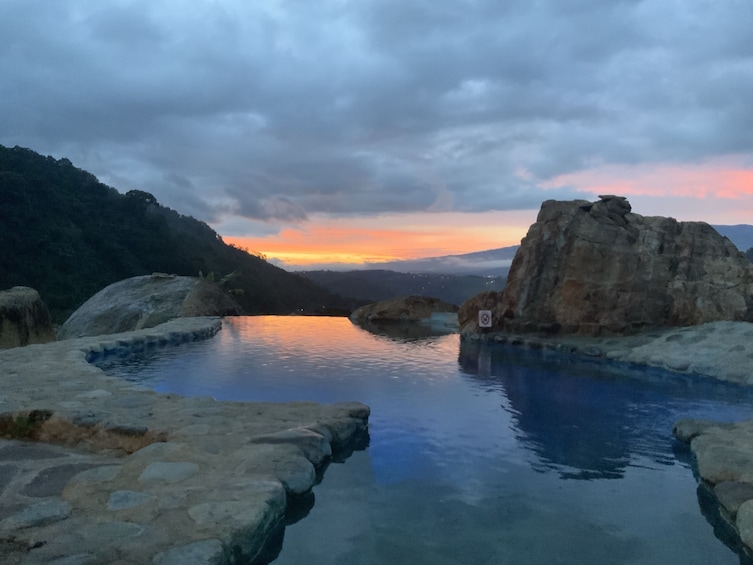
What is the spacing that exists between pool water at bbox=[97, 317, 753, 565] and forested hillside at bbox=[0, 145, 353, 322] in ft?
57.2

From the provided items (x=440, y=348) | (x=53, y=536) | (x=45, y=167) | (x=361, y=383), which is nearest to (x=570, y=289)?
(x=440, y=348)

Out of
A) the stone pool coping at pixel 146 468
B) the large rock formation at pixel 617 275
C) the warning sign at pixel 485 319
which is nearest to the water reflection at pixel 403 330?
the warning sign at pixel 485 319

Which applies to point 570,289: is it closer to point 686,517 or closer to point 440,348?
point 440,348

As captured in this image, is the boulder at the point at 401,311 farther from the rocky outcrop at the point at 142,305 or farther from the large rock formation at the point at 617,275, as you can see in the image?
the large rock formation at the point at 617,275

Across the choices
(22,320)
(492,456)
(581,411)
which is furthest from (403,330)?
(492,456)

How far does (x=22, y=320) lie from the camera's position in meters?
12.5

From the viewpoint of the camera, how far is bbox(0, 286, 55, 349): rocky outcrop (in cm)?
1208

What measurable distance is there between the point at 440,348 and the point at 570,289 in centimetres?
362

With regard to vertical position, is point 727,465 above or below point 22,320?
below

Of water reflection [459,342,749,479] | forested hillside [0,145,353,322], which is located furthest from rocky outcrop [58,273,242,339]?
water reflection [459,342,749,479]

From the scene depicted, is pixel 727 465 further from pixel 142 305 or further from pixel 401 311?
pixel 401 311

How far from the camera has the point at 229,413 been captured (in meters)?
6.14

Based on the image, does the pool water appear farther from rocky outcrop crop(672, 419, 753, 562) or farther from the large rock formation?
the large rock formation

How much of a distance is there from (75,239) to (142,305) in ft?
47.6
